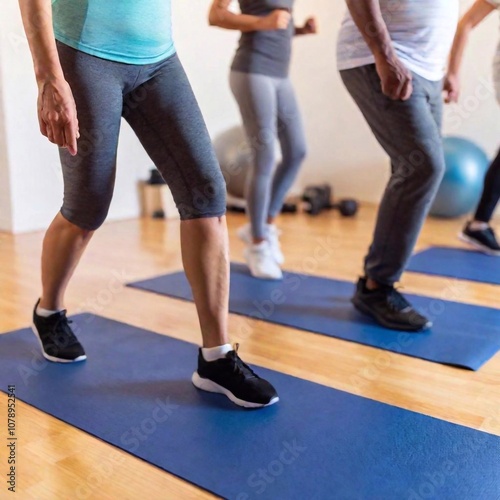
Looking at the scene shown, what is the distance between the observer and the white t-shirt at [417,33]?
1800 millimetres

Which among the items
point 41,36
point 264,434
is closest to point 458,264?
point 264,434

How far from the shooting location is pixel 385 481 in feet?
3.81

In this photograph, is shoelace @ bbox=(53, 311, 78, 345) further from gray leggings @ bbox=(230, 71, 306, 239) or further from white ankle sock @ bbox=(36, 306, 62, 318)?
gray leggings @ bbox=(230, 71, 306, 239)

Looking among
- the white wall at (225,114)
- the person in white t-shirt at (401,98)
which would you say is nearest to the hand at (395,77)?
the person in white t-shirt at (401,98)

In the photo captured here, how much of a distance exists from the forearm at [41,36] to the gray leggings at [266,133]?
125 centimetres

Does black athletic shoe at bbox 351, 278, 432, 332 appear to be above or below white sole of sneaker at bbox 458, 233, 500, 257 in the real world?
above

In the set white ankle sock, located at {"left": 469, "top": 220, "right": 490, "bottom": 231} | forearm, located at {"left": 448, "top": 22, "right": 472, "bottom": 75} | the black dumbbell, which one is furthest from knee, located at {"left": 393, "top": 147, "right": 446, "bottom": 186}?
the black dumbbell

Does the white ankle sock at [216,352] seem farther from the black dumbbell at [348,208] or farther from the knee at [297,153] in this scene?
the black dumbbell at [348,208]

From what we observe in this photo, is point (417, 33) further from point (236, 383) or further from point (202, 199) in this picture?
point (236, 383)

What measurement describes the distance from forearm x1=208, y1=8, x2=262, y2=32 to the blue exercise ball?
1.64 metres

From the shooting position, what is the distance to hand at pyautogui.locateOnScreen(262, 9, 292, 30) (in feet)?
7.56

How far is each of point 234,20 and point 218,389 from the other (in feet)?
4.58

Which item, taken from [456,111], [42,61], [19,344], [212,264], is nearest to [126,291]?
[19,344]

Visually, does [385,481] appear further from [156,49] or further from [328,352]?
[156,49]
